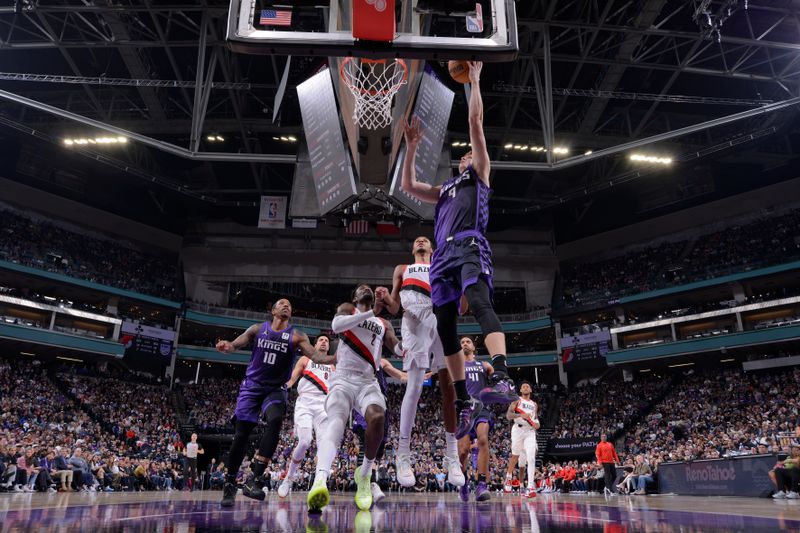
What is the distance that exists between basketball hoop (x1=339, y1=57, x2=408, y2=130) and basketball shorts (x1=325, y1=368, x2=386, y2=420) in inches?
270

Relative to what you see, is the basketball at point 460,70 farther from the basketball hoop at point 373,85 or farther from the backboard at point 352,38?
the basketball hoop at point 373,85

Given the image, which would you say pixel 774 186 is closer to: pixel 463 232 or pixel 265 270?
pixel 265 270

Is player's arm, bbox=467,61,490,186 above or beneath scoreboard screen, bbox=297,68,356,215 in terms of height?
beneath

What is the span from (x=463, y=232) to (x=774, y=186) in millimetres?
35763

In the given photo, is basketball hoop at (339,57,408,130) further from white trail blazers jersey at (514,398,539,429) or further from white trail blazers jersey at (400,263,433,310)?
white trail blazers jersey at (514,398,539,429)

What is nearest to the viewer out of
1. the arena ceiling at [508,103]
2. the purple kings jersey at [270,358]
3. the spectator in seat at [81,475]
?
the purple kings jersey at [270,358]

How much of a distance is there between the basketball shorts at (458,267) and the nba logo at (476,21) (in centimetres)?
249

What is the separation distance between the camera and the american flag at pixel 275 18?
5.40 m

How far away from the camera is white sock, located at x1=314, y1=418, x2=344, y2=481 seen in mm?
4395

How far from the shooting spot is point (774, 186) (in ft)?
106

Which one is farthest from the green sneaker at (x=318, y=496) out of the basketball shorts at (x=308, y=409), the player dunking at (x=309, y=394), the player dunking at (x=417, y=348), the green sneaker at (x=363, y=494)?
the basketball shorts at (x=308, y=409)

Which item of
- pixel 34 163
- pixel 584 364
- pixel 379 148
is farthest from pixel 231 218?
pixel 379 148

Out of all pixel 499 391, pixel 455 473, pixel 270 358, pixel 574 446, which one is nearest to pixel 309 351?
pixel 270 358

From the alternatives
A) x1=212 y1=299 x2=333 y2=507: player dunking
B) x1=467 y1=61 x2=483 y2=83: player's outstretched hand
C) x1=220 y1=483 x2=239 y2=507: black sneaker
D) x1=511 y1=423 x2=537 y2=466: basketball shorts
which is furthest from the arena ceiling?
x1=220 y1=483 x2=239 y2=507: black sneaker
